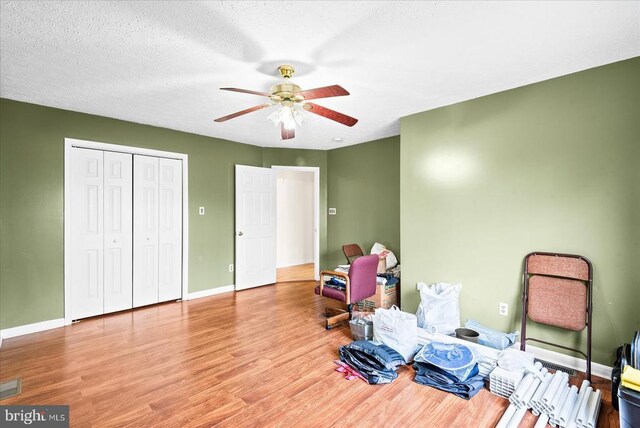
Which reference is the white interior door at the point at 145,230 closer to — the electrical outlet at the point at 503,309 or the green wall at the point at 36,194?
the green wall at the point at 36,194

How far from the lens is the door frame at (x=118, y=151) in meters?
3.63

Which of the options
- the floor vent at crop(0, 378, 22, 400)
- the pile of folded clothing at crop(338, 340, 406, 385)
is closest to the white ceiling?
the pile of folded clothing at crop(338, 340, 406, 385)

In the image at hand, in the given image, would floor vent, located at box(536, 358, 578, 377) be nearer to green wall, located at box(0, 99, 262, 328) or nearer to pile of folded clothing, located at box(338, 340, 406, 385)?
pile of folded clothing, located at box(338, 340, 406, 385)

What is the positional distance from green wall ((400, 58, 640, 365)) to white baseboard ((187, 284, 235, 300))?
9.30 feet

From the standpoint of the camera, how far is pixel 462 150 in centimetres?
333

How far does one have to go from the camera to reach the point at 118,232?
4.07 metres

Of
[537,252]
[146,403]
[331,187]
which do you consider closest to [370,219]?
[331,187]

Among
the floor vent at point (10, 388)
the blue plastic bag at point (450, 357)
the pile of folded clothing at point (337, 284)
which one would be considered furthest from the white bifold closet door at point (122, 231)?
the blue plastic bag at point (450, 357)

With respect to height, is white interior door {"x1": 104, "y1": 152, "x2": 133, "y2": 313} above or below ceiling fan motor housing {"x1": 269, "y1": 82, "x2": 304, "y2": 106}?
below

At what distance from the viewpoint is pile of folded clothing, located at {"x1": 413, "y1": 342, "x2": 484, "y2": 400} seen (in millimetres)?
2324

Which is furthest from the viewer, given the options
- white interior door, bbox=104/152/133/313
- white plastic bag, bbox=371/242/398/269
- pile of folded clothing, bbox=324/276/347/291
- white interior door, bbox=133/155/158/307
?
white plastic bag, bbox=371/242/398/269

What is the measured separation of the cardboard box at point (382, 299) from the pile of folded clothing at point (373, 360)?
3.99 feet

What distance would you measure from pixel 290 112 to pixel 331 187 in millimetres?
3453

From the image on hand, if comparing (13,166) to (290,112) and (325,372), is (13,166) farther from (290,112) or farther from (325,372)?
(325,372)
